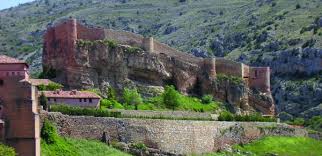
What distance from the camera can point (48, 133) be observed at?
61.8 m

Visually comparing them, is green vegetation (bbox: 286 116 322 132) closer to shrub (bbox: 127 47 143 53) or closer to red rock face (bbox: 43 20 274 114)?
red rock face (bbox: 43 20 274 114)

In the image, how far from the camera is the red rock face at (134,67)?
81438mm

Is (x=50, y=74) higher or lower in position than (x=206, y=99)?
higher

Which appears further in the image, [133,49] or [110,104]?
[133,49]

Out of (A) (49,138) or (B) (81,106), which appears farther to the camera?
(B) (81,106)

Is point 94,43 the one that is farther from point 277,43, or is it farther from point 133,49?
point 277,43

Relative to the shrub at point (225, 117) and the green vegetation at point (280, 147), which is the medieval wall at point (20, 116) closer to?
the green vegetation at point (280, 147)

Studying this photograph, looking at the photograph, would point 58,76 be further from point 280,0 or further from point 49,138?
point 280,0

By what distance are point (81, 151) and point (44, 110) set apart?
4.81m

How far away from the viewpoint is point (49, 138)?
61750mm

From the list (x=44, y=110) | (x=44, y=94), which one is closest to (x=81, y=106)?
(x=44, y=94)

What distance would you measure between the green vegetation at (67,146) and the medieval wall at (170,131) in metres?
0.97

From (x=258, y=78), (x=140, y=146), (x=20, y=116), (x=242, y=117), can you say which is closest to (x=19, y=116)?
(x=20, y=116)

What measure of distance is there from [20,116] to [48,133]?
481 cm
